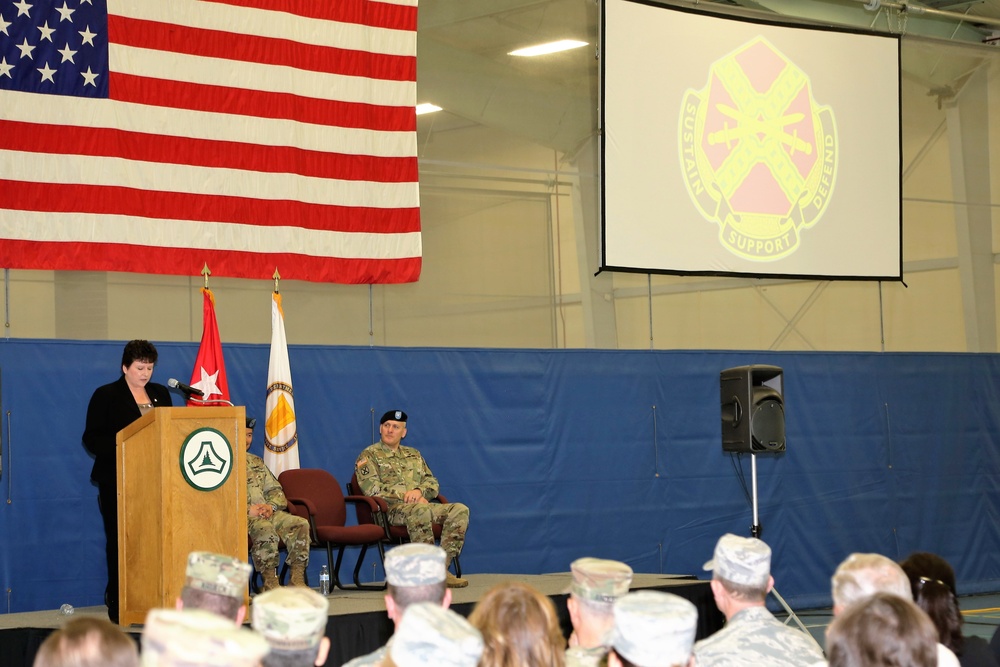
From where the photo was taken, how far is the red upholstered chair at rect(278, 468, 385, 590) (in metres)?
6.66

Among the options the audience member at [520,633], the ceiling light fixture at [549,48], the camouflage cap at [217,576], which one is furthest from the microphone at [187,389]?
the ceiling light fixture at [549,48]

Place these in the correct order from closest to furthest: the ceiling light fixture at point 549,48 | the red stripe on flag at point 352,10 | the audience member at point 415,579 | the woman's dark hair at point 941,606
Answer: the audience member at point 415,579, the woman's dark hair at point 941,606, the red stripe on flag at point 352,10, the ceiling light fixture at point 549,48

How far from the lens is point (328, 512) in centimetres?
697

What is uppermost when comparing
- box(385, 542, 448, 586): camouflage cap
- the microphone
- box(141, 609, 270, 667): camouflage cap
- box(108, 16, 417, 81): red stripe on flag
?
box(108, 16, 417, 81): red stripe on flag

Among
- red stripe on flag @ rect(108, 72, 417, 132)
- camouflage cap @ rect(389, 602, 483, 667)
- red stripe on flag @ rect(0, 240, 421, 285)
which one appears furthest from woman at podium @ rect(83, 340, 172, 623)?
camouflage cap @ rect(389, 602, 483, 667)

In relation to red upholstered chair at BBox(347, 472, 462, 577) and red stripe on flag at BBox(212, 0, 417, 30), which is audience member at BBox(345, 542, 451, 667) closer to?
red upholstered chair at BBox(347, 472, 462, 577)

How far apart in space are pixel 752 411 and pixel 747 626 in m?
5.01

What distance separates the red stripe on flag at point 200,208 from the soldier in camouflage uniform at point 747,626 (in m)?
4.95

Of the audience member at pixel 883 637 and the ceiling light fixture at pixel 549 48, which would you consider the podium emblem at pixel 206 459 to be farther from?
the ceiling light fixture at pixel 549 48

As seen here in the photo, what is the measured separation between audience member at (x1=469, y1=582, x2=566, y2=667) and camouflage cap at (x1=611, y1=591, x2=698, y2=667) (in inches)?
5.6

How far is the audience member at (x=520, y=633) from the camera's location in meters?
2.14

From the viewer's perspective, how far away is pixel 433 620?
6.18 ft

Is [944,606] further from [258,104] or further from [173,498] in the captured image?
[258,104]

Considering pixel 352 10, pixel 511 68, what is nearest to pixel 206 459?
pixel 352 10
